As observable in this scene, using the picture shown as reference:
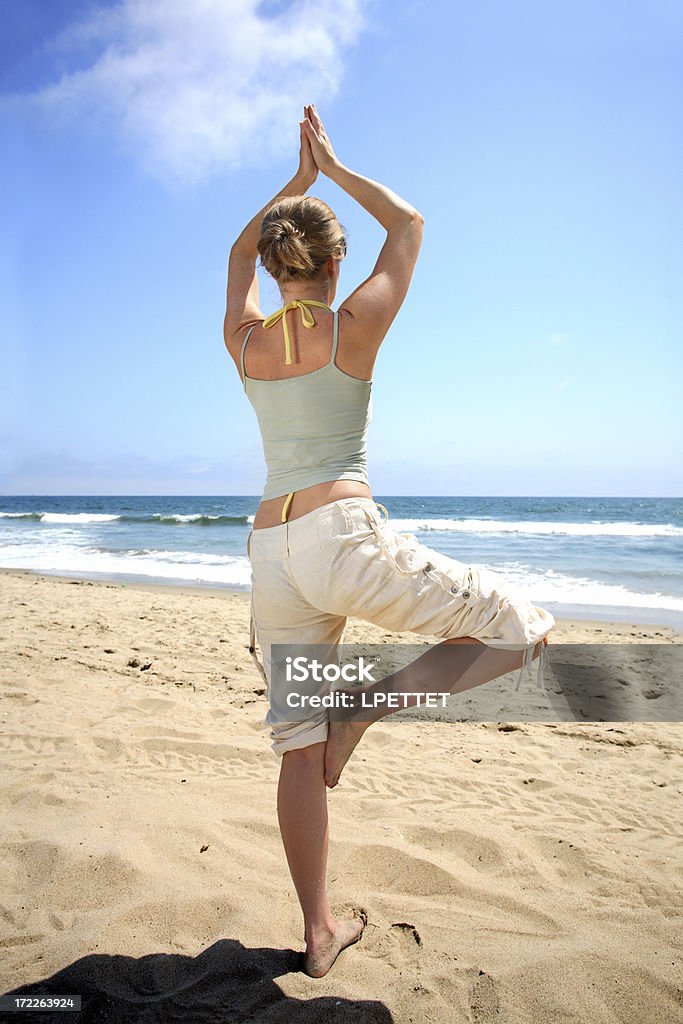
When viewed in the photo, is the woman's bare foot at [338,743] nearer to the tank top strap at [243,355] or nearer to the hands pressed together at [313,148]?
the tank top strap at [243,355]

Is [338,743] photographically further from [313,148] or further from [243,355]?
[313,148]

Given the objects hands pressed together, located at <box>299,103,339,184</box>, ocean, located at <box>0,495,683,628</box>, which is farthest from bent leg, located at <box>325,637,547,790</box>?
ocean, located at <box>0,495,683,628</box>

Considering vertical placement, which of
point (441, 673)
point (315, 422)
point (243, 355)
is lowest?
point (441, 673)

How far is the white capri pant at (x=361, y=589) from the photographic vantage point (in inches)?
70.5

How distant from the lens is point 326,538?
5.87 ft

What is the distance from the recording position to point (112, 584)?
10.8 meters

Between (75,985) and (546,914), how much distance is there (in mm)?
1519

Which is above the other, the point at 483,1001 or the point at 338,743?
the point at 338,743

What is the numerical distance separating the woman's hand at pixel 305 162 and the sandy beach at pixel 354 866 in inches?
97.7

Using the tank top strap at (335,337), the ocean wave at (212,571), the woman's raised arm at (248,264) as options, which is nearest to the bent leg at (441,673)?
the tank top strap at (335,337)

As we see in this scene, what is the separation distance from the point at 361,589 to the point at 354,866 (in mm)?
1480

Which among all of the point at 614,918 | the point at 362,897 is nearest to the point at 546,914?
the point at 614,918

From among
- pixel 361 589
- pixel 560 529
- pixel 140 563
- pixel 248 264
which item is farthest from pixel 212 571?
pixel 560 529

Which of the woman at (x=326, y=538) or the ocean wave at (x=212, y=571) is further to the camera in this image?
the ocean wave at (x=212, y=571)
